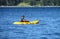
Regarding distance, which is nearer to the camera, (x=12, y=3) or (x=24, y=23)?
(x=24, y=23)

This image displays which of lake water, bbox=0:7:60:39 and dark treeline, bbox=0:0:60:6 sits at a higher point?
lake water, bbox=0:7:60:39

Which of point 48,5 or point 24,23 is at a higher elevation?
point 24,23

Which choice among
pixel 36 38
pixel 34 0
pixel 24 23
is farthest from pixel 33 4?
pixel 36 38

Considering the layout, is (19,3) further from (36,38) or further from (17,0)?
(36,38)

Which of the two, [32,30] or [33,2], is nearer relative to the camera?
[32,30]

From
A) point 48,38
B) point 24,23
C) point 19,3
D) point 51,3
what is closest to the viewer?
point 48,38

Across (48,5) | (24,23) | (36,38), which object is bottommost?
(48,5)

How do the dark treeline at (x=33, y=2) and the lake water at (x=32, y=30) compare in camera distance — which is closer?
the lake water at (x=32, y=30)

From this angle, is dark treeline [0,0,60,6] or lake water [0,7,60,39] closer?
lake water [0,7,60,39]

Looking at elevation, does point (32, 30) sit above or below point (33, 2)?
above

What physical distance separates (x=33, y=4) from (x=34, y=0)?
234 centimetres

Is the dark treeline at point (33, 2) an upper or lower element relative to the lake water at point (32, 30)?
lower

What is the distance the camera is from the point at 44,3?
59.0 m

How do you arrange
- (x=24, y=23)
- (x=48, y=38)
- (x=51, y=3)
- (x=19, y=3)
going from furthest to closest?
(x=19, y=3)
(x=51, y=3)
(x=24, y=23)
(x=48, y=38)
